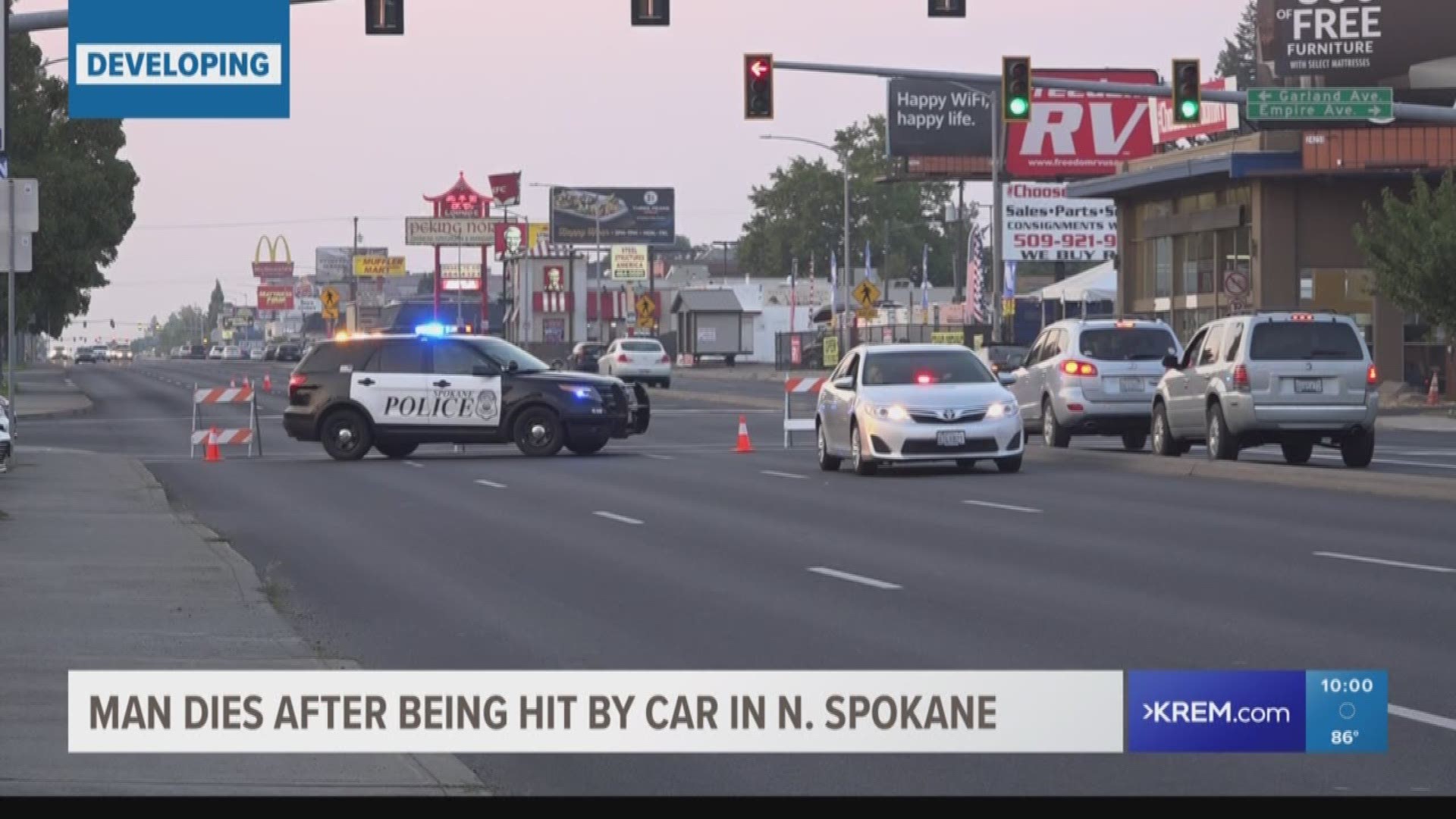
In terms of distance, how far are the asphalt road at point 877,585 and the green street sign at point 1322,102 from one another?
9.98m

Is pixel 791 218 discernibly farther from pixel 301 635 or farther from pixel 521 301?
pixel 301 635

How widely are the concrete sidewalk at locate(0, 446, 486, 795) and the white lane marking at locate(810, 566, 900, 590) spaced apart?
4.06 metres

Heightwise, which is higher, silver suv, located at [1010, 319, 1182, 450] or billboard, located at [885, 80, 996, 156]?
billboard, located at [885, 80, 996, 156]

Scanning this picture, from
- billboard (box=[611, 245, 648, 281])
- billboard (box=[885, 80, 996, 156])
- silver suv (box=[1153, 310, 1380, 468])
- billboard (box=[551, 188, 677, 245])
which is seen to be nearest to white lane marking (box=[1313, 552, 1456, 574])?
silver suv (box=[1153, 310, 1380, 468])

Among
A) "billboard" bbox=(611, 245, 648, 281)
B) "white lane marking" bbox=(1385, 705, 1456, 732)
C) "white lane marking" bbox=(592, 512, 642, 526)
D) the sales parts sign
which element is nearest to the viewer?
"white lane marking" bbox=(1385, 705, 1456, 732)

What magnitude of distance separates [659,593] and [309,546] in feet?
16.5

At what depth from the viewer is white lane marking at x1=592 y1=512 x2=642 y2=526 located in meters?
22.3

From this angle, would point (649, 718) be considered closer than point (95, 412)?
Yes

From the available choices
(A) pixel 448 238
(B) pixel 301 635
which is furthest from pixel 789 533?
(A) pixel 448 238

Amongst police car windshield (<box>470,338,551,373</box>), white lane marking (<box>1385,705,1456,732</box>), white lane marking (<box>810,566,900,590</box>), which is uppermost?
police car windshield (<box>470,338,551,373</box>)

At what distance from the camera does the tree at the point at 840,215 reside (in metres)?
168

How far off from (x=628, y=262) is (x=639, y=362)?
9325 cm

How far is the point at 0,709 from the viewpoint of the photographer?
10586mm

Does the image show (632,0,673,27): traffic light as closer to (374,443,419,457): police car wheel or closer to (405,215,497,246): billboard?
(374,443,419,457): police car wheel
